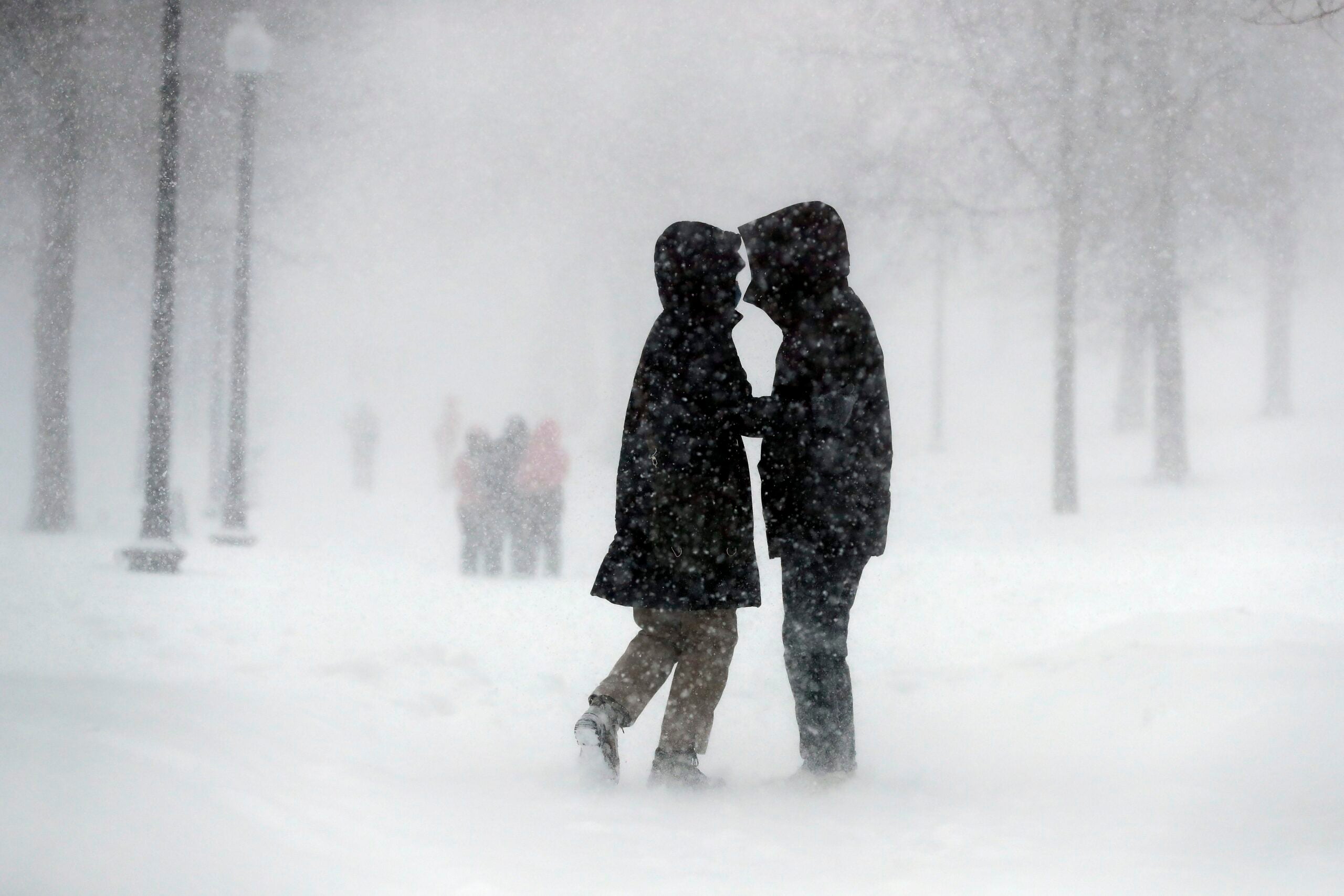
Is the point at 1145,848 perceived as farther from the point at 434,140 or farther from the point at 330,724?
the point at 434,140

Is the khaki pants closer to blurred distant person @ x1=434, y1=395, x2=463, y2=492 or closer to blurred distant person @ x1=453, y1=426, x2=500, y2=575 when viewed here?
blurred distant person @ x1=453, y1=426, x2=500, y2=575

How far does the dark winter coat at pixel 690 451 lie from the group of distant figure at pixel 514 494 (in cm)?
636

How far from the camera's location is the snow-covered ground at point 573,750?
2350 millimetres

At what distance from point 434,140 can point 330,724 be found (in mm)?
21575

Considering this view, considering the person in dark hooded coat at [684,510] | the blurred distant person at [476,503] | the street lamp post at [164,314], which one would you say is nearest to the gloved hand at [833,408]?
the person in dark hooded coat at [684,510]

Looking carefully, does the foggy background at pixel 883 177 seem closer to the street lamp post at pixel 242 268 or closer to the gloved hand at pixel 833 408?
the street lamp post at pixel 242 268

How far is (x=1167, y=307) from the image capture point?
1105 centimetres

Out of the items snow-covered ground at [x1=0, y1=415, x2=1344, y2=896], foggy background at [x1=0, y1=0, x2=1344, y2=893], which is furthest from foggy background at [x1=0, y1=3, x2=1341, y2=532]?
snow-covered ground at [x1=0, y1=415, x2=1344, y2=896]

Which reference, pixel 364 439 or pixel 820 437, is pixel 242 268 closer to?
pixel 820 437

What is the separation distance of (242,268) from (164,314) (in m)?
1.55

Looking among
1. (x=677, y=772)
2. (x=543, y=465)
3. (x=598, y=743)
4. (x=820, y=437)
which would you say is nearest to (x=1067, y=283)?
(x=543, y=465)

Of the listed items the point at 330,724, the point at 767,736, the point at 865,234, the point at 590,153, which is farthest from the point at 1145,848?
the point at 590,153

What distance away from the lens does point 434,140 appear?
945 inches

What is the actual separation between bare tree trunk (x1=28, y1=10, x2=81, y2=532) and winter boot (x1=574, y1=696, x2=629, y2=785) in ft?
31.4
